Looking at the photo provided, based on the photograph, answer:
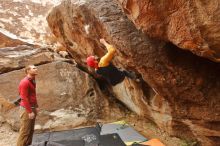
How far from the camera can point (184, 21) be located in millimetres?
5145

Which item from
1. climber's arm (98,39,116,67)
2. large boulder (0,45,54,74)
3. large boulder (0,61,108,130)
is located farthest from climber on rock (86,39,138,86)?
large boulder (0,45,54,74)

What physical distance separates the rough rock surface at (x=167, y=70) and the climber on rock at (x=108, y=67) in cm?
20

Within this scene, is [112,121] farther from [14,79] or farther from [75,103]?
[14,79]

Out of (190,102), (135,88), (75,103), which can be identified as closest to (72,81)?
(75,103)

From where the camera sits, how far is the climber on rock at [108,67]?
24.7ft

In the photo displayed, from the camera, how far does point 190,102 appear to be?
753 cm

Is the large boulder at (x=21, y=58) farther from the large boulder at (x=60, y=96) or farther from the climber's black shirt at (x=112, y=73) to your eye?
the climber's black shirt at (x=112, y=73)

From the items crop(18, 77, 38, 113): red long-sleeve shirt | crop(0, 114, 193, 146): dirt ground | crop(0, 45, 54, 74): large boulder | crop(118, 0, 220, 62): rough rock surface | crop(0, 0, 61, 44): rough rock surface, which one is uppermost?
crop(0, 0, 61, 44): rough rock surface

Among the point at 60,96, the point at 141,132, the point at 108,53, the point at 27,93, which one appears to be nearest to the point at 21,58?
the point at 60,96

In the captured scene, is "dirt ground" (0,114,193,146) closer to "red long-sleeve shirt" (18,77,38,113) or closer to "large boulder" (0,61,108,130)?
"large boulder" (0,61,108,130)

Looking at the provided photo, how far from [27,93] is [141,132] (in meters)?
3.49

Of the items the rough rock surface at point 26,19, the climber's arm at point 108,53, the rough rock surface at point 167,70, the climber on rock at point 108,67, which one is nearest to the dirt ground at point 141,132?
the rough rock surface at point 167,70

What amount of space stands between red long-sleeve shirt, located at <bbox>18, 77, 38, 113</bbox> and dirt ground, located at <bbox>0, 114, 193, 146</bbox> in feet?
8.28

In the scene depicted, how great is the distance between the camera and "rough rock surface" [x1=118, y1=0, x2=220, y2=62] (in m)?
4.74
